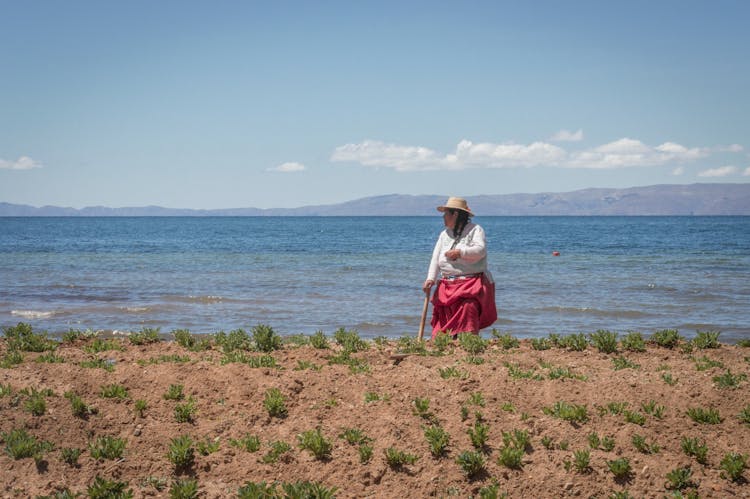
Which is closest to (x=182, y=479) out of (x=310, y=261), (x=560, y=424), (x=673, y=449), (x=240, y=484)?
(x=240, y=484)

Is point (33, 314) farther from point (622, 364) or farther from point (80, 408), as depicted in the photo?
point (622, 364)

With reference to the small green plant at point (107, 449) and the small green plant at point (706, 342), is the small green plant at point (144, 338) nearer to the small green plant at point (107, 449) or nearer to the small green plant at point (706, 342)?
the small green plant at point (107, 449)

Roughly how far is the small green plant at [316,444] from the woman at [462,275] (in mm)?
3568

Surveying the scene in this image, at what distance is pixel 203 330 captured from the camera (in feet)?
→ 43.5

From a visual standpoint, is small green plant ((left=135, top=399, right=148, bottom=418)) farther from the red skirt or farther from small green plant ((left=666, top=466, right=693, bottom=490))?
small green plant ((left=666, top=466, right=693, bottom=490))

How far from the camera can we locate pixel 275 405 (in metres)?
6.10

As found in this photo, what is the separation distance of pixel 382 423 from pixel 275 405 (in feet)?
3.27

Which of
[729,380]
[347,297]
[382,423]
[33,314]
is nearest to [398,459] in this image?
[382,423]

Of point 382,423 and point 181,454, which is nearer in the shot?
point 181,454

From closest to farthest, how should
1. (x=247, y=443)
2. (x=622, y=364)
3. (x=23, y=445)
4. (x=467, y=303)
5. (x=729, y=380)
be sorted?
(x=23, y=445) → (x=247, y=443) → (x=729, y=380) → (x=622, y=364) → (x=467, y=303)

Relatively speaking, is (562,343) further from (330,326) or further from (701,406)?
(330,326)

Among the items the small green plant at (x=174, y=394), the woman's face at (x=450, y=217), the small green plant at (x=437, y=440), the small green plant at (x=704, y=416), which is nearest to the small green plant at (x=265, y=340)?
the small green plant at (x=174, y=394)

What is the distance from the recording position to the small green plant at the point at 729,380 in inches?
254

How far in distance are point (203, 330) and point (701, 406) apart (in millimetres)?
9537
